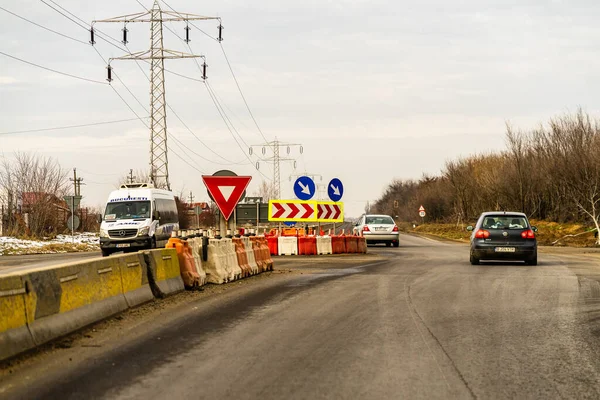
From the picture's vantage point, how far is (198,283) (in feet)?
49.0

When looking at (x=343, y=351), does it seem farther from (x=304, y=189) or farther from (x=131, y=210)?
(x=131, y=210)

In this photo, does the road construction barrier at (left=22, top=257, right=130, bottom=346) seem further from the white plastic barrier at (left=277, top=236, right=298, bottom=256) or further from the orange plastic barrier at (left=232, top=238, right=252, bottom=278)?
the white plastic barrier at (left=277, top=236, right=298, bottom=256)

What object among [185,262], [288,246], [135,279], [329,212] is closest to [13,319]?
[135,279]

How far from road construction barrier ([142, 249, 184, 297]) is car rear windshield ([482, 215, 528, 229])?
38.4 ft

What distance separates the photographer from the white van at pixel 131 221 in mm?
31312

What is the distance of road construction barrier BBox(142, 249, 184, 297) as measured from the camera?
12.8 meters

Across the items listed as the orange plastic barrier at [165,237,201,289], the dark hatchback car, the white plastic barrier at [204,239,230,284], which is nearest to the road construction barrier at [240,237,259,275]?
the white plastic barrier at [204,239,230,284]

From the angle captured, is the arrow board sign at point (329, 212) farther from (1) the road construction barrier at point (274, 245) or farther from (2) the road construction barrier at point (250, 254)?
(2) the road construction barrier at point (250, 254)

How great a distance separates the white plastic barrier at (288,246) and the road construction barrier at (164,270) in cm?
1498

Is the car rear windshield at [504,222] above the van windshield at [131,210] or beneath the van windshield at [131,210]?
beneath

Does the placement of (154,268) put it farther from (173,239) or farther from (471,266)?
(471,266)

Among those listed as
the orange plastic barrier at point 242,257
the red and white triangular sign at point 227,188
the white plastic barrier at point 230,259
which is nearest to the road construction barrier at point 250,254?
the orange plastic barrier at point 242,257

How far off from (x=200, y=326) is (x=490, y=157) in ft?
275

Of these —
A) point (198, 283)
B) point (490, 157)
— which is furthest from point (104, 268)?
point (490, 157)
